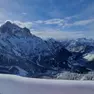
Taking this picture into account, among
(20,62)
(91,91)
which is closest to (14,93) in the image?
(20,62)

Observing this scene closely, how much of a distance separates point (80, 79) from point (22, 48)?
56 centimetres

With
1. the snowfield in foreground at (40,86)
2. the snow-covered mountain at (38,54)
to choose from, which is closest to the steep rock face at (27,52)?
the snow-covered mountain at (38,54)

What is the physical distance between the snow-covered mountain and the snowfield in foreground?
0.10 m

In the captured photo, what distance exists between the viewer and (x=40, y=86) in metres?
1.72

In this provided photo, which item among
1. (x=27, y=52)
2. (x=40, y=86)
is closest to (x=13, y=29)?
(x=27, y=52)

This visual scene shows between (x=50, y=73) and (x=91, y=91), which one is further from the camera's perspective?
(x=50, y=73)

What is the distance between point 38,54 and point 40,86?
11.1 inches

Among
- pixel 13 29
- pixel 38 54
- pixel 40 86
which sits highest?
pixel 13 29

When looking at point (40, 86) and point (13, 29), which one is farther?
point (13, 29)

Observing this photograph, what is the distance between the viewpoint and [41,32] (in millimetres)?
1902

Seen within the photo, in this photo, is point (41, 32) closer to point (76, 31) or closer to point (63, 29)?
point (63, 29)

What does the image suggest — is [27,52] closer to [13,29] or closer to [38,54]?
[38,54]

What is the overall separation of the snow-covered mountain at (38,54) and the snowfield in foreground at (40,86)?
97 mm

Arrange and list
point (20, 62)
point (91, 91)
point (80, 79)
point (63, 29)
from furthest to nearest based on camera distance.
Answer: point (20, 62) < point (63, 29) < point (80, 79) < point (91, 91)
